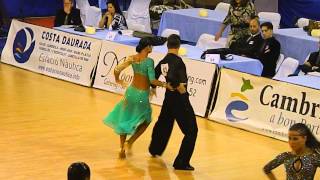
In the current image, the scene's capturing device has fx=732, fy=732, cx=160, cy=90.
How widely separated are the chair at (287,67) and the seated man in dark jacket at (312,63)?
0.47 feet

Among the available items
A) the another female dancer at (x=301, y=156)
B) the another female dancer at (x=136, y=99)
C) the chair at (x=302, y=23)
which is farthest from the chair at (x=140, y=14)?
the another female dancer at (x=301, y=156)

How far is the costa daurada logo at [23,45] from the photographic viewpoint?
46.6 feet

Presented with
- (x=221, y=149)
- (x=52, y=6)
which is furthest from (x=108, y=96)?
(x=52, y=6)

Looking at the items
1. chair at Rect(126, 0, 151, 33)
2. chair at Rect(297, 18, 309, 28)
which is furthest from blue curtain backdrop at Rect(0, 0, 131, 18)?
chair at Rect(297, 18, 309, 28)

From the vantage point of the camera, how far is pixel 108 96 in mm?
12602

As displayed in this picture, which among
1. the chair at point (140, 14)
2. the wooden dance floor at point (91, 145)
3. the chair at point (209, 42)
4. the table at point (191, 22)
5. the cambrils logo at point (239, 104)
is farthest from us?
the chair at point (140, 14)

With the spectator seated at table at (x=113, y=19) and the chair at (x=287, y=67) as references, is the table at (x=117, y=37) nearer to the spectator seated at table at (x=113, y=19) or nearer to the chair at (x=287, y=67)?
the spectator seated at table at (x=113, y=19)

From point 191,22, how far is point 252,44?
269cm

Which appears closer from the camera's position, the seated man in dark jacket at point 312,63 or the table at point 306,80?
the table at point 306,80

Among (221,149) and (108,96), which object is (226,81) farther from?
(108,96)

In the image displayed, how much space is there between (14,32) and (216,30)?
4.01m

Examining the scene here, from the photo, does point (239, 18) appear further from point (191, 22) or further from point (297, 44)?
point (191, 22)

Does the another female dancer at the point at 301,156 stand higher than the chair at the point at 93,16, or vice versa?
the another female dancer at the point at 301,156

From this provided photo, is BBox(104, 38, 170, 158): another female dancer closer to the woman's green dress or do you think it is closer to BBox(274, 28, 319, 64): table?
the woman's green dress
